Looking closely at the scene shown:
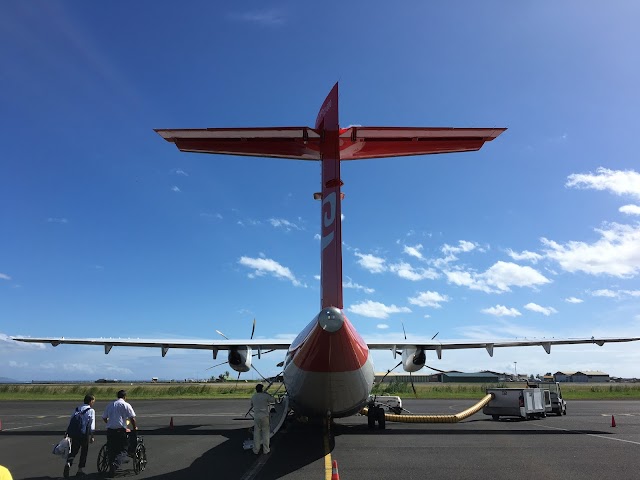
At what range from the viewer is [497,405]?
71.4ft

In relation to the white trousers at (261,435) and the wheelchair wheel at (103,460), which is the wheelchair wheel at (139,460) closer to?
the wheelchair wheel at (103,460)

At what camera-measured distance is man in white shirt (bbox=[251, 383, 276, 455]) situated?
1122 centimetres

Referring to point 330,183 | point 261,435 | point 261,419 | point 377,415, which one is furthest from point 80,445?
point 377,415

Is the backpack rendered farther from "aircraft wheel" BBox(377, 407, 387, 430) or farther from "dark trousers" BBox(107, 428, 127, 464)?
"aircraft wheel" BBox(377, 407, 387, 430)

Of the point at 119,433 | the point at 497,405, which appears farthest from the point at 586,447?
the point at 119,433

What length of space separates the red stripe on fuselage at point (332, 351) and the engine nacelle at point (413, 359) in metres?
8.84

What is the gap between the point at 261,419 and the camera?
1134 centimetres

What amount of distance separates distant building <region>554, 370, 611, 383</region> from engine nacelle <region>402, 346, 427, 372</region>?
426 feet

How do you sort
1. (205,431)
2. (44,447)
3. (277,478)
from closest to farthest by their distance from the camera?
1. (277,478)
2. (44,447)
3. (205,431)

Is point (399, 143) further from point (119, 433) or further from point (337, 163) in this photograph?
point (119, 433)

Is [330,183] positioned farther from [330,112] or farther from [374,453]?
[374,453]

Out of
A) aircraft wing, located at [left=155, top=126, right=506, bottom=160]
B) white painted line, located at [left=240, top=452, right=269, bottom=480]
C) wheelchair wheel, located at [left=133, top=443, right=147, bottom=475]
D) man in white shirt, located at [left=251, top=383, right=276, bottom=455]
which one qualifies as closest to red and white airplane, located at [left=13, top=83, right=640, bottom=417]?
aircraft wing, located at [left=155, top=126, right=506, bottom=160]

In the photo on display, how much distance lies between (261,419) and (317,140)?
22.2 feet

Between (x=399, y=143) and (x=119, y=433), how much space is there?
8.88 m
